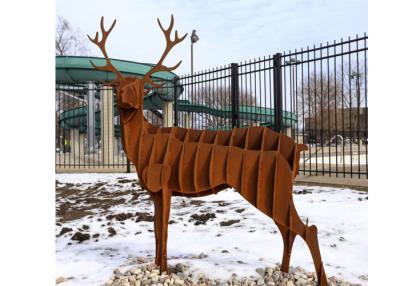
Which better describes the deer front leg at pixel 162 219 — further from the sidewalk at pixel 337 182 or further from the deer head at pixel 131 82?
the sidewalk at pixel 337 182

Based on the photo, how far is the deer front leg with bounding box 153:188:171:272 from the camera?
11.1 feet

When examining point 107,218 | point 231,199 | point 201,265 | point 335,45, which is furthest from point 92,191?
point 335,45

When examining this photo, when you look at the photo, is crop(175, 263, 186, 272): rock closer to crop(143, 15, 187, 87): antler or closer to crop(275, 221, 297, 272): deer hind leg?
crop(275, 221, 297, 272): deer hind leg

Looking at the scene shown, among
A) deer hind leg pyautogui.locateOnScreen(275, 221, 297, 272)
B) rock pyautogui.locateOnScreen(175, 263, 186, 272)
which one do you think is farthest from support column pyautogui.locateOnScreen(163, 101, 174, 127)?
deer hind leg pyautogui.locateOnScreen(275, 221, 297, 272)

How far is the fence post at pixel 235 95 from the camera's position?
951 centimetres

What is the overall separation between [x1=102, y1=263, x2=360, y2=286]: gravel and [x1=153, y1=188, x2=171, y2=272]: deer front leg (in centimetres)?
14

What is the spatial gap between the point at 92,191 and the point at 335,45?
23.0 ft

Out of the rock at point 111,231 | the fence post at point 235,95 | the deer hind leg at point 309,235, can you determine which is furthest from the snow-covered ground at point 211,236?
the fence post at point 235,95

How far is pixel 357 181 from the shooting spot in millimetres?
7840

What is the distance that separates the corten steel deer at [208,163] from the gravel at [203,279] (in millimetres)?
116

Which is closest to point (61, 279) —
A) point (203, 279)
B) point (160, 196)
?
point (160, 196)

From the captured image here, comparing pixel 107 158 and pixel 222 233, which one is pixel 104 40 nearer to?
pixel 222 233

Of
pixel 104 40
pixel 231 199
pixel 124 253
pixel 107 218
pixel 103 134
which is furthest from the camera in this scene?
pixel 103 134

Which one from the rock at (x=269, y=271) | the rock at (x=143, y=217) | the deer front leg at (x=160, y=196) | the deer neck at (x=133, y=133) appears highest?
the deer neck at (x=133, y=133)
